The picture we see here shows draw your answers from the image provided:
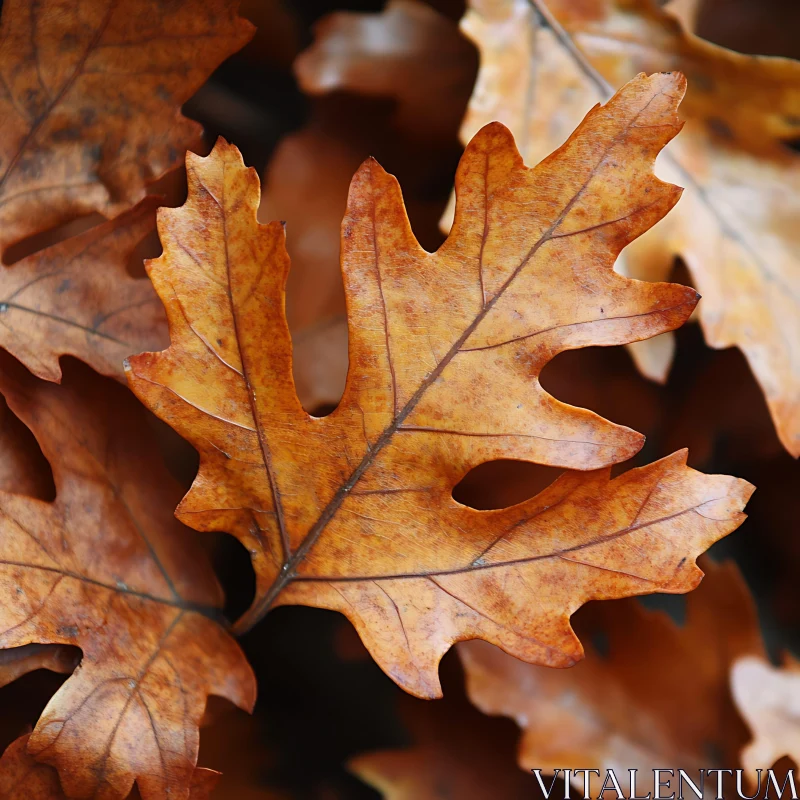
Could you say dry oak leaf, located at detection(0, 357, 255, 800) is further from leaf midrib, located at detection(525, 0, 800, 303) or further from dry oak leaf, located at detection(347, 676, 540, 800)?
leaf midrib, located at detection(525, 0, 800, 303)

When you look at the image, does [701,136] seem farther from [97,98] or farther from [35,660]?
[35,660]

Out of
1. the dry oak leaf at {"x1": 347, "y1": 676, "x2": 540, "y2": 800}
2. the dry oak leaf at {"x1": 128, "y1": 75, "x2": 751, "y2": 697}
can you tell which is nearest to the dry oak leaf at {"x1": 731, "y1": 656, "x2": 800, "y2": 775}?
the dry oak leaf at {"x1": 347, "y1": 676, "x2": 540, "y2": 800}

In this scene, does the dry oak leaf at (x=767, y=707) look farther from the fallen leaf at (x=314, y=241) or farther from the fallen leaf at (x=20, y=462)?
the fallen leaf at (x=20, y=462)

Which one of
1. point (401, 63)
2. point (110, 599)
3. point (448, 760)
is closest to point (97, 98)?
point (401, 63)

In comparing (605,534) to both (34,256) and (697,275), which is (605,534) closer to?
(697,275)

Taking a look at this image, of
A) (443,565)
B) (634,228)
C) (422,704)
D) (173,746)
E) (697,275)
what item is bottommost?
(422,704)

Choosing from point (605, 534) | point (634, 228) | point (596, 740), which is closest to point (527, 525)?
point (605, 534)
